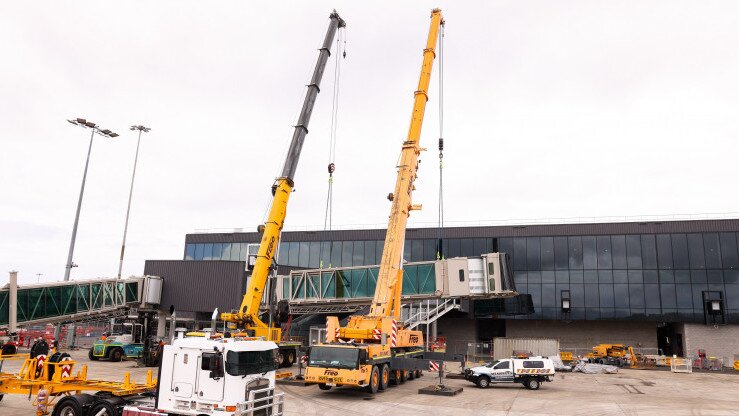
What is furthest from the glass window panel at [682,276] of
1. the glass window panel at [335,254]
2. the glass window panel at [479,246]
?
the glass window panel at [335,254]

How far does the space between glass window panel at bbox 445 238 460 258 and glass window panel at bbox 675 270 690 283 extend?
67.1 feet

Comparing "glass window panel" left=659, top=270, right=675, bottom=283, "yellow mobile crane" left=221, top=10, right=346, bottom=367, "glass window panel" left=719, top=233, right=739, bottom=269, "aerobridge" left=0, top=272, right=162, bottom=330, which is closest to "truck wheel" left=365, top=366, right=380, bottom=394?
"yellow mobile crane" left=221, top=10, right=346, bottom=367

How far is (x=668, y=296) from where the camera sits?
48.7 m

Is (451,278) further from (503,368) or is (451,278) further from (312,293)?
(312,293)

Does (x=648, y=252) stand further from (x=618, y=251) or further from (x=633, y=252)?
(x=618, y=251)

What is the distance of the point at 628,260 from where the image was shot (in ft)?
165

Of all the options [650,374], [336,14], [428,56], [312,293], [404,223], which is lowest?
[650,374]

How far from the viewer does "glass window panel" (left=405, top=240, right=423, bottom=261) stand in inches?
2217

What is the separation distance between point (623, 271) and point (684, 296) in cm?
551

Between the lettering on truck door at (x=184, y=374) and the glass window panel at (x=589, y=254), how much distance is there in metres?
45.8

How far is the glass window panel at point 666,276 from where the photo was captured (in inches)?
1927

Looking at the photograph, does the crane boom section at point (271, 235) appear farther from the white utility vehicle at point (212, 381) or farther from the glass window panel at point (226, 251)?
the glass window panel at point (226, 251)

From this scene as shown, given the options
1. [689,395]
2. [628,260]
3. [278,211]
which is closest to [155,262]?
[278,211]

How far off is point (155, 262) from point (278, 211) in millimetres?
22239
